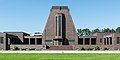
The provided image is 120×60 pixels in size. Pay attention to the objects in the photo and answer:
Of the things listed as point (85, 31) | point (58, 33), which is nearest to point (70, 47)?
point (58, 33)

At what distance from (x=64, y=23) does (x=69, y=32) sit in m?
3.33

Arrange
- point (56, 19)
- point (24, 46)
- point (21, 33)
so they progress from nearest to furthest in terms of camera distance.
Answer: point (24, 46) → point (56, 19) → point (21, 33)

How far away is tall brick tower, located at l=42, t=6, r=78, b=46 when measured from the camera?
3103 inches

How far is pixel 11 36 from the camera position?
80.1 meters

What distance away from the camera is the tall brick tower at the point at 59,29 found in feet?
259

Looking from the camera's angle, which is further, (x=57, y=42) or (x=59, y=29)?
(x=59, y=29)

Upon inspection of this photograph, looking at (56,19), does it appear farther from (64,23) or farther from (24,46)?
(24,46)

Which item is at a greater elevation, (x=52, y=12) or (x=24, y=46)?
(x=52, y=12)

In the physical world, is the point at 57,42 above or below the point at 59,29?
below

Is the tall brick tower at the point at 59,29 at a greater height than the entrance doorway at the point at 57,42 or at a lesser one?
greater

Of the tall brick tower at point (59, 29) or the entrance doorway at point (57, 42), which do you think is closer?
the entrance doorway at point (57, 42)

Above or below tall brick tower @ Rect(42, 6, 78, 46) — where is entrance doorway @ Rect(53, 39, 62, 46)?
below

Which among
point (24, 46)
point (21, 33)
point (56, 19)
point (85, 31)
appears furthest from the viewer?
point (85, 31)

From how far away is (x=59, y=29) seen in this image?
79188 mm
